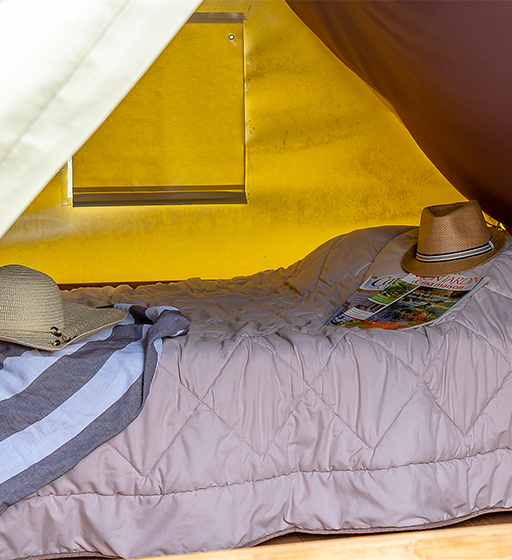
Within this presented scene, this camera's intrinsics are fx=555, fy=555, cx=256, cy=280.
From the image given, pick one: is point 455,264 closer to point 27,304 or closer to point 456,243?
point 456,243

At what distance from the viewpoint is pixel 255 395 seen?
4.04 ft

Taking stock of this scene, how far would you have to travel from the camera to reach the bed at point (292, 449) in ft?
3.74

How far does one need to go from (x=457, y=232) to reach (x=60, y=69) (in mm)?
1640

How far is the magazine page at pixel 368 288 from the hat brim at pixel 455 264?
58mm

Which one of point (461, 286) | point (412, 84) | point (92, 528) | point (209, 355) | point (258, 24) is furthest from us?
point (258, 24)

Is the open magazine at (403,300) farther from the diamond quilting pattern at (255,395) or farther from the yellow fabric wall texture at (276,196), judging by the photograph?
the yellow fabric wall texture at (276,196)

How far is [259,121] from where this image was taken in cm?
358

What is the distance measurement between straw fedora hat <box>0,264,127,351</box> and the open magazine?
792mm

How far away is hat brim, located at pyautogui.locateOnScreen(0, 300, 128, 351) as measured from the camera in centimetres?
120

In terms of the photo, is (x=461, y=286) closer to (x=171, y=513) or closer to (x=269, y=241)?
(x=171, y=513)

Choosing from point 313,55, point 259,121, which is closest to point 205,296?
point 259,121

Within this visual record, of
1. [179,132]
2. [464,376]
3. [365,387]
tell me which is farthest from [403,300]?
[179,132]

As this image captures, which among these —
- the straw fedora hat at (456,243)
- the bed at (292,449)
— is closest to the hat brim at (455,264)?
the straw fedora hat at (456,243)

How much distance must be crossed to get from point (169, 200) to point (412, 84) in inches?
80.4
